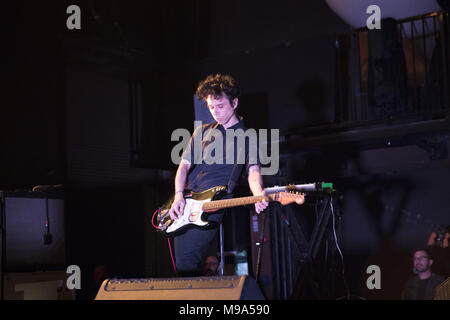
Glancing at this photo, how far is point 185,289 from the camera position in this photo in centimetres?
273

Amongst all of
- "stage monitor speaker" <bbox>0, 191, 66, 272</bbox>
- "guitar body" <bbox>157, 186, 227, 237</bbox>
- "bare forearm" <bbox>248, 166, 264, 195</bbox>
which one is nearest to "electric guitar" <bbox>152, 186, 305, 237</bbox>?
"guitar body" <bbox>157, 186, 227, 237</bbox>

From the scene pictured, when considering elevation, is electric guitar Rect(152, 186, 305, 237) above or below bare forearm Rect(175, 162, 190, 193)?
below

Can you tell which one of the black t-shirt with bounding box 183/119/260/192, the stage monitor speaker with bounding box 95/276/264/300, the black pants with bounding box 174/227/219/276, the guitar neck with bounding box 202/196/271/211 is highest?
the black t-shirt with bounding box 183/119/260/192

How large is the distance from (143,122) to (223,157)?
2.95 meters

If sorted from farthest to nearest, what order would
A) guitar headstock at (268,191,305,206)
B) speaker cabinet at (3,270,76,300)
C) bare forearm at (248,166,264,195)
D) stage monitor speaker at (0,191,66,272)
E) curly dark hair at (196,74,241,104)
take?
stage monitor speaker at (0,191,66,272) < speaker cabinet at (3,270,76,300) < curly dark hair at (196,74,241,104) < bare forearm at (248,166,264,195) < guitar headstock at (268,191,305,206)

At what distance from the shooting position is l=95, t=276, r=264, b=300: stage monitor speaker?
2.62m

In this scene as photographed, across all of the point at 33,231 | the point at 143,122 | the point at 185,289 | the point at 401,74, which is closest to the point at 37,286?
the point at 33,231

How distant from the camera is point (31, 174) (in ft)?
17.2

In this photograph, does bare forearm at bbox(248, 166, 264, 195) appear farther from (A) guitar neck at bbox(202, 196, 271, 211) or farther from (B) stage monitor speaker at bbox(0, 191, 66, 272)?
(B) stage monitor speaker at bbox(0, 191, 66, 272)

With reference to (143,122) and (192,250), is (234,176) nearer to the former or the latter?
(192,250)

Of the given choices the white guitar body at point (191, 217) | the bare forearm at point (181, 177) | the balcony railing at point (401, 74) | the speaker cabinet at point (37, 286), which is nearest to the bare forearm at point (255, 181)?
the white guitar body at point (191, 217)

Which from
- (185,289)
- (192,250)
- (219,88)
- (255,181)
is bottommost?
(185,289)

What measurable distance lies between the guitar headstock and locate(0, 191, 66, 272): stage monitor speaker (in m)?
2.07

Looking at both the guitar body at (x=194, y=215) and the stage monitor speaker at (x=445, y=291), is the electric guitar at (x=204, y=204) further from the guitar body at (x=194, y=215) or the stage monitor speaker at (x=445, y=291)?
the stage monitor speaker at (x=445, y=291)
